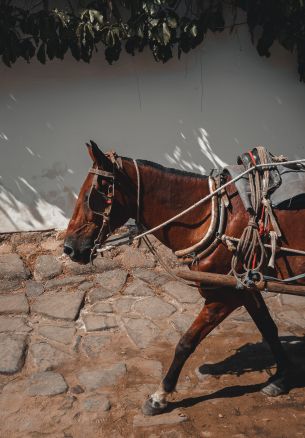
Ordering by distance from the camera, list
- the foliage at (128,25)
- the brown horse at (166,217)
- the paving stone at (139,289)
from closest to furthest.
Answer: the brown horse at (166,217), the paving stone at (139,289), the foliage at (128,25)

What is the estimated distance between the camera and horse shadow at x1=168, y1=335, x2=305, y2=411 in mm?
3494

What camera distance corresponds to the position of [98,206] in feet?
10.1

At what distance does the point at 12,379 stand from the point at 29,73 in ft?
12.7

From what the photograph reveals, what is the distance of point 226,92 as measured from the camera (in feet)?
19.9

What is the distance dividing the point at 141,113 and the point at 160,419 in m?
3.98

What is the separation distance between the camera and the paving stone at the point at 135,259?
590 centimetres

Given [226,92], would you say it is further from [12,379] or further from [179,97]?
[12,379]

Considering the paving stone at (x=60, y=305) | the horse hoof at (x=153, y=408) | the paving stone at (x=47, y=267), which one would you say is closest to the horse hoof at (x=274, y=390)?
the horse hoof at (x=153, y=408)

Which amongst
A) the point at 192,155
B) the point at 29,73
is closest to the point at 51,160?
the point at 29,73

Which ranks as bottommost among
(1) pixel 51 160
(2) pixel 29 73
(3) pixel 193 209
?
(1) pixel 51 160

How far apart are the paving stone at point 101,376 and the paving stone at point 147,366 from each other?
11 cm

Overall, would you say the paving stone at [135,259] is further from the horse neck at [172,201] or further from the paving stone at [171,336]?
the horse neck at [172,201]

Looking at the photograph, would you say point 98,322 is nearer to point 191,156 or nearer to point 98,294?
point 98,294

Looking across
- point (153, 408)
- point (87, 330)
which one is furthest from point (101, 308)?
point (153, 408)
